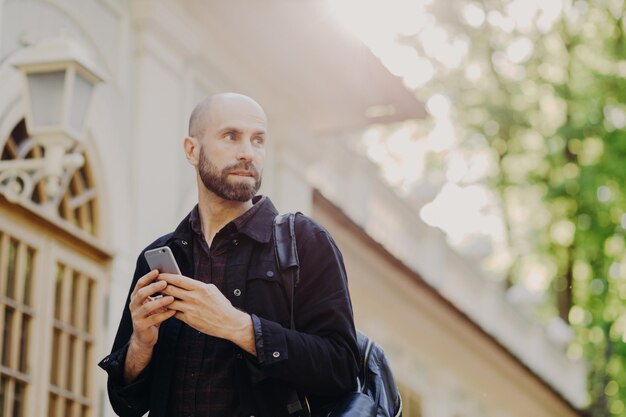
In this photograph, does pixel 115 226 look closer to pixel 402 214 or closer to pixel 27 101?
pixel 27 101

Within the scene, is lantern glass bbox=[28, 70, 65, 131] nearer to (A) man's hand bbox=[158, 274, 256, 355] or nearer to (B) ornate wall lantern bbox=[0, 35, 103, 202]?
(B) ornate wall lantern bbox=[0, 35, 103, 202]

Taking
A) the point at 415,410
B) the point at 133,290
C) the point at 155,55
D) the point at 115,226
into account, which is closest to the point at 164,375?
the point at 133,290

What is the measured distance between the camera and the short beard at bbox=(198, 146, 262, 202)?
4266 mm

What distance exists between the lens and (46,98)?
7.03 meters

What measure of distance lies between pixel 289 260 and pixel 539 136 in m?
20.4

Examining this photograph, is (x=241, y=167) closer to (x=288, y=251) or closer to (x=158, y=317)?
(x=288, y=251)

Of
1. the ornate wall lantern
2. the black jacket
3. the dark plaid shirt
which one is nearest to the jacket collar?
the black jacket

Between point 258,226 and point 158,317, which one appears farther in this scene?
point 258,226

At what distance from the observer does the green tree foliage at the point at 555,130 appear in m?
23.2

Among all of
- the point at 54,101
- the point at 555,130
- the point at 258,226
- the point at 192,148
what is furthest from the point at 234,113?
the point at 555,130

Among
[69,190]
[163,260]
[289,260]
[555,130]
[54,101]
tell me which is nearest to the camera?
[163,260]

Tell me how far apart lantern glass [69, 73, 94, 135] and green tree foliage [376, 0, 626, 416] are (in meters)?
16.7

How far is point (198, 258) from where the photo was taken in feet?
14.3

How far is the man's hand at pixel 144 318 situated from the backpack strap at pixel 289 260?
401 mm
